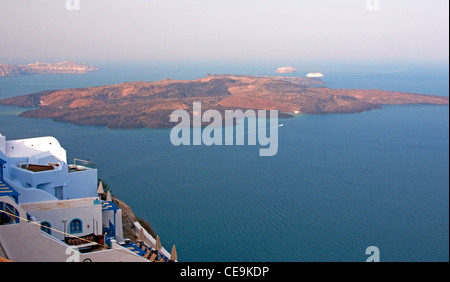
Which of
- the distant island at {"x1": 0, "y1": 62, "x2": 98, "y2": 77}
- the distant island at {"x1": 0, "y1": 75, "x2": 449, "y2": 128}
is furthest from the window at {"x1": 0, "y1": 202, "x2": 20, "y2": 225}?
the distant island at {"x1": 0, "y1": 62, "x2": 98, "y2": 77}

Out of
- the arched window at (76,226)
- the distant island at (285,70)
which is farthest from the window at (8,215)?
the distant island at (285,70)

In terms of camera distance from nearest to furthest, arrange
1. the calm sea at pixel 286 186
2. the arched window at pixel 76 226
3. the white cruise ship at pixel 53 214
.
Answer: the white cruise ship at pixel 53 214 < the arched window at pixel 76 226 < the calm sea at pixel 286 186

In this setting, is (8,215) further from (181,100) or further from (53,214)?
(181,100)

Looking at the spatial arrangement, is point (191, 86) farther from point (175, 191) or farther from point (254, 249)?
point (254, 249)

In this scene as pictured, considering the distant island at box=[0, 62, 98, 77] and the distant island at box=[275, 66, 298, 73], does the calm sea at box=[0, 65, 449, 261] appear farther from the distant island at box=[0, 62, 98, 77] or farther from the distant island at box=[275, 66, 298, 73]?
the distant island at box=[275, 66, 298, 73]

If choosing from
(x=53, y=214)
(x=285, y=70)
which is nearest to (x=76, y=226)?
(x=53, y=214)

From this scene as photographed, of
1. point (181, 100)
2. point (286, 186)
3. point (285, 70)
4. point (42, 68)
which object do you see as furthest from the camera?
point (285, 70)

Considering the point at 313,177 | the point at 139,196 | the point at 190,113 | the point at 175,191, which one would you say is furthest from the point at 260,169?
the point at 190,113

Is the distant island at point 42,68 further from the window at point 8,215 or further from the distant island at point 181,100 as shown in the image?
the window at point 8,215
